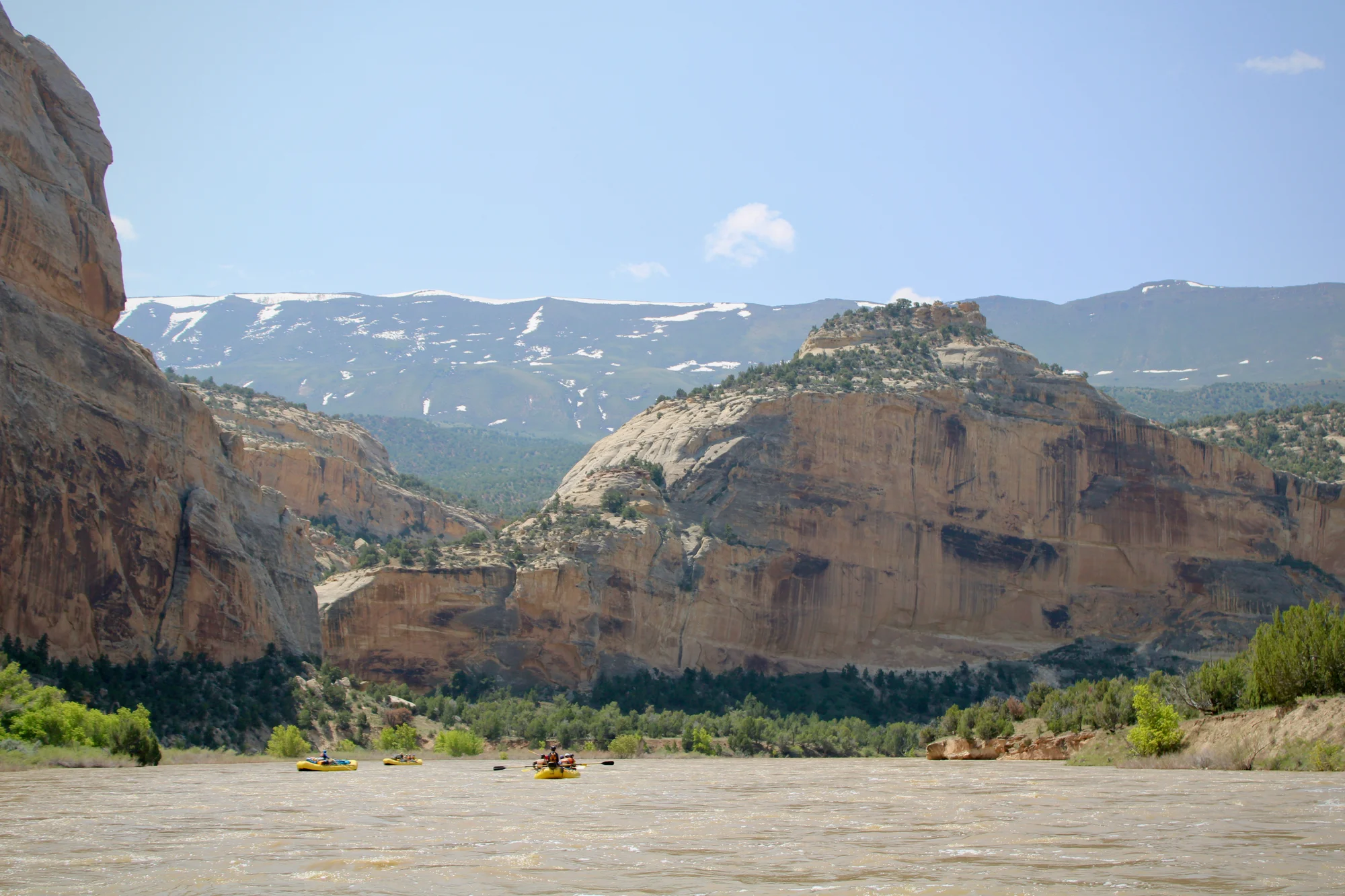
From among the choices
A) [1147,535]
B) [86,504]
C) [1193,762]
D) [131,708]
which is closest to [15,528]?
[86,504]

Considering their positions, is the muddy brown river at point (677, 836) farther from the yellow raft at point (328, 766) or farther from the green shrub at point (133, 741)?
the yellow raft at point (328, 766)

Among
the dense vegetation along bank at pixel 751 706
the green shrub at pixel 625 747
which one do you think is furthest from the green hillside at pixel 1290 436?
the green shrub at pixel 625 747

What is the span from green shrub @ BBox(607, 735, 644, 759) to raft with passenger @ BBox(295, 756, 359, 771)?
57.0 ft

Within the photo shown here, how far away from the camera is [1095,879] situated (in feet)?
61.8

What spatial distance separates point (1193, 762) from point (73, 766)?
3278cm

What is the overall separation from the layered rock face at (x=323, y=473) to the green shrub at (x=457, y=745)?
107 ft

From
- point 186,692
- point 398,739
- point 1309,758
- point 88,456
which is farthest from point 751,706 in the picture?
point 1309,758

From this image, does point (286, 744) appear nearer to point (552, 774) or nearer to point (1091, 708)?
point (552, 774)

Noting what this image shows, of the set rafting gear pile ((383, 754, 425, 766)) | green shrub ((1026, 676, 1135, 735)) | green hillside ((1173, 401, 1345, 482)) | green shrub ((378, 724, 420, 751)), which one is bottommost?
green shrub ((378, 724, 420, 751))

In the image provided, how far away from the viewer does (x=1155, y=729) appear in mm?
41031

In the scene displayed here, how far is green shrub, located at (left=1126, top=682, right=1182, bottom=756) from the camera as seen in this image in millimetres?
40719

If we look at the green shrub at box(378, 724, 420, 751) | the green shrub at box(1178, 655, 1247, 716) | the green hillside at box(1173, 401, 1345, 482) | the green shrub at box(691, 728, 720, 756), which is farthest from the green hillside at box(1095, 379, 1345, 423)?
the green shrub at box(1178, 655, 1247, 716)

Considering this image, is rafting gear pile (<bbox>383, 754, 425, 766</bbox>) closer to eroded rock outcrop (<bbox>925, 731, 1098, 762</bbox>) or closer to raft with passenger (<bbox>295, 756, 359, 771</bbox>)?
raft with passenger (<bbox>295, 756, 359, 771</bbox>)

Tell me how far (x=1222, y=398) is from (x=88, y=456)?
150 m
